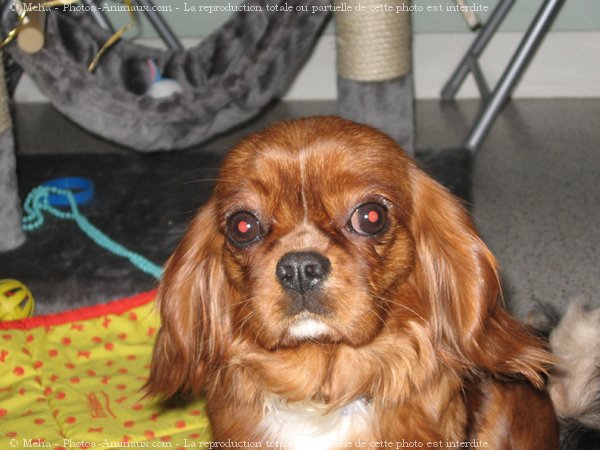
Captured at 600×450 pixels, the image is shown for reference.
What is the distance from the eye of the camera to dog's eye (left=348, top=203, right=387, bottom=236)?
54.8 inches

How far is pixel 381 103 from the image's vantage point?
2.83 metres

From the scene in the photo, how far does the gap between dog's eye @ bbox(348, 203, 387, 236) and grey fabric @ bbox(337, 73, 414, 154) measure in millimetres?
1401

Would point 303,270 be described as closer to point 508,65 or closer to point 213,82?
point 213,82

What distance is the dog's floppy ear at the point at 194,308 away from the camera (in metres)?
1.60

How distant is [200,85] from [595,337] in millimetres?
1896

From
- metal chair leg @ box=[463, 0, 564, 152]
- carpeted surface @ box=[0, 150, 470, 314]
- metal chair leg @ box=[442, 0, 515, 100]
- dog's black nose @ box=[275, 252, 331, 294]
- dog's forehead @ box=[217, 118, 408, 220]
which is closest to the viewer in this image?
dog's black nose @ box=[275, 252, 331, 294]

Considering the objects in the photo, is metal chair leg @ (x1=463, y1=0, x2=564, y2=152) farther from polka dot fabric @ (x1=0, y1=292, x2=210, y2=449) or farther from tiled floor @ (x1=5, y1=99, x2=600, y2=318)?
polka dot fabric @ (x1=0, y1=292, x2=210, y2=449)

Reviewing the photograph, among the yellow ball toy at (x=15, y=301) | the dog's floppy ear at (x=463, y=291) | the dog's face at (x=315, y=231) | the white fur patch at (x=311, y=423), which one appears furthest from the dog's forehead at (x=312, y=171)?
the yellow ball toy at (x=15, y=301)

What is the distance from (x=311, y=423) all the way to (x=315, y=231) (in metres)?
0.35

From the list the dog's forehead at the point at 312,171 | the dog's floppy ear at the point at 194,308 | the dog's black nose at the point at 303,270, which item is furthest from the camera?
the dog's floppy ear at the point at 194,308

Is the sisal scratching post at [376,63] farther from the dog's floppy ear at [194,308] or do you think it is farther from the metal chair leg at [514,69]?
the dog's floppy ear at [194,308]

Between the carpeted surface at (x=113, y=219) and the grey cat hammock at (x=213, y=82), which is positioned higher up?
the grey cat hammock at (x=213, y=82)

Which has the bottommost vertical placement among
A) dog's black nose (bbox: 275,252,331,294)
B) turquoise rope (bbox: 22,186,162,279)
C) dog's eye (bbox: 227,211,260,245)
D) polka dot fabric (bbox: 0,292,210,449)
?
turquoise rope (bbox: 22,186,162,279)

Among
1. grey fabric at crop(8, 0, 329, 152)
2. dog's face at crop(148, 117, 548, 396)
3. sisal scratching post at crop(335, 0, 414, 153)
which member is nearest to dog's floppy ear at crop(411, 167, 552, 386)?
dog's face at crop(148, 117, 548, 396)
